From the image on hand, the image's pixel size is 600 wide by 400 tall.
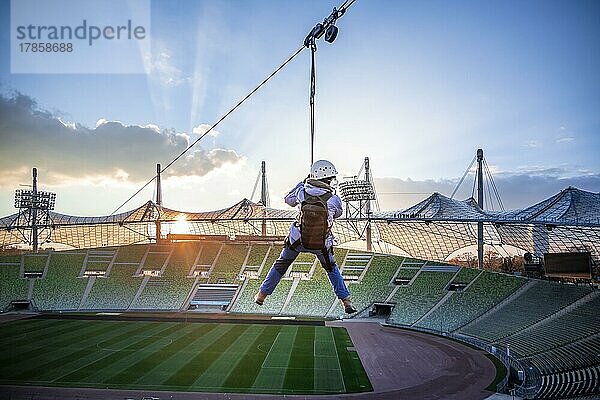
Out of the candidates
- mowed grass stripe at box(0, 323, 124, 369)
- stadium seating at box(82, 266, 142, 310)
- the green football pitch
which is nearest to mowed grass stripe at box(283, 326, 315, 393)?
the green football pitch

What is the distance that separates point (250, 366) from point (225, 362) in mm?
1707

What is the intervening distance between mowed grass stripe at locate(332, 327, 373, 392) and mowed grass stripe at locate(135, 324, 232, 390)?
8.45m

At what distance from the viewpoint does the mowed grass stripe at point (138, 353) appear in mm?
26578

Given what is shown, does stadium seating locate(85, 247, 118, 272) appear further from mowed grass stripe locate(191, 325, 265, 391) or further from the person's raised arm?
the person's raised arm

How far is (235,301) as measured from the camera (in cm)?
4953

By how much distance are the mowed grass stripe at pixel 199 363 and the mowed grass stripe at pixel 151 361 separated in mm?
1093

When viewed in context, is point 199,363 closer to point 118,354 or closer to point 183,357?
point 183,357

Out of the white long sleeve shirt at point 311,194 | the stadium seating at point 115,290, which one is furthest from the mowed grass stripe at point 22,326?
the white long sleeve shirt at point 311,194

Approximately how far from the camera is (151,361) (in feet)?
96.2

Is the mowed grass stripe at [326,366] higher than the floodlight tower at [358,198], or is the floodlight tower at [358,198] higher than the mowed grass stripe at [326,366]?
the floodlight tower at [358,198]

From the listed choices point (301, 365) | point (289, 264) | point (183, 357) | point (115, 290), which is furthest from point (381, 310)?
point (289, 264)

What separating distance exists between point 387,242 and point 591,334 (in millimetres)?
27471

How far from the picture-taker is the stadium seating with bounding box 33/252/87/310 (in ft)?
164

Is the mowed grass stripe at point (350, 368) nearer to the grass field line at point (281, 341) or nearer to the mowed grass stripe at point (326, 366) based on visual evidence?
the mowed grass stripe at point (326, 366)
